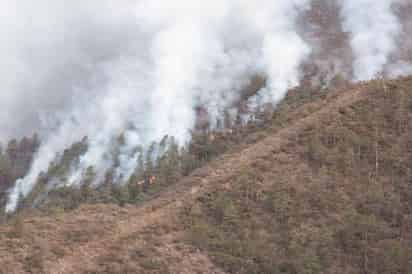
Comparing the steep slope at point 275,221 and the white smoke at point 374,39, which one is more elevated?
the white smoke at point 374,39

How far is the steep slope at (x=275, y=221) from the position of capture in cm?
1316

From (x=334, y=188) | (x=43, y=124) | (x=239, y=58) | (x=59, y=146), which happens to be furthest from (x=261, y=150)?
(x=43, y=124)

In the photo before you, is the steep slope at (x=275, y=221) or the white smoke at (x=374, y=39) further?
the white smoke at (x=374, y=39)

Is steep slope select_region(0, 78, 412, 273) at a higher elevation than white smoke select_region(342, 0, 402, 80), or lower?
lower

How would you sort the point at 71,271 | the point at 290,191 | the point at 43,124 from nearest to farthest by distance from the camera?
the point at 71,271 < the point at 290,191 < the point at 43,124

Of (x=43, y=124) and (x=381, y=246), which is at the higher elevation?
(x=43, y=124)

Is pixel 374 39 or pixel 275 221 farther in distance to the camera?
pixel 374 39

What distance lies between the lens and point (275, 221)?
1514 centimetres

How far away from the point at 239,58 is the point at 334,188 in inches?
3538

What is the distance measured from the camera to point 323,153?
725 inches

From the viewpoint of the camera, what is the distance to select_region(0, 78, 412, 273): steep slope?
13156mm

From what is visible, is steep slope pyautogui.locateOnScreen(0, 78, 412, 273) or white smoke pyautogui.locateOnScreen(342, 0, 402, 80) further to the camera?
white smoke pyautogui.locateOnScreen(342, 0, 402, 80)

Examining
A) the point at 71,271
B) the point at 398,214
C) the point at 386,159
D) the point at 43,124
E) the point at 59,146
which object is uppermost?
the point at 43,124

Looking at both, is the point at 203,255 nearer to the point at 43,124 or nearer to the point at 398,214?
the point at 398,214
